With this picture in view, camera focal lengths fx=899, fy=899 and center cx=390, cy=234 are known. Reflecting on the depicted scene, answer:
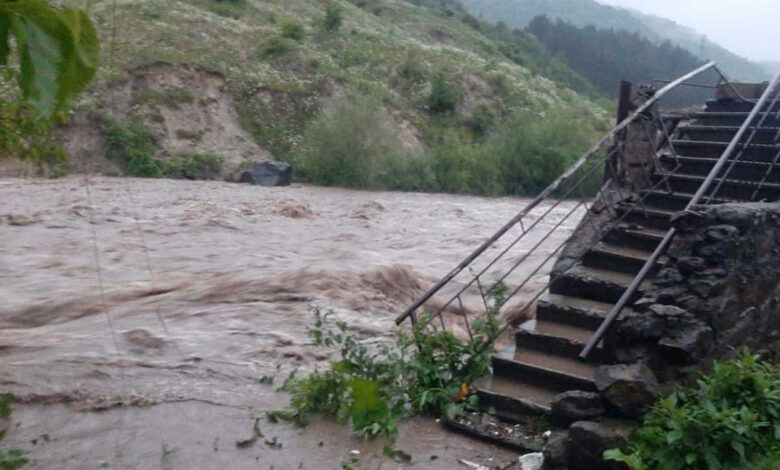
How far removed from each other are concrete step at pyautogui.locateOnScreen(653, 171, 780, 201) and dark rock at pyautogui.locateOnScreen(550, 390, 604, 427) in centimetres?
305

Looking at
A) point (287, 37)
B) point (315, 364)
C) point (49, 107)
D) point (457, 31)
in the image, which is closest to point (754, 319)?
point (315, 364)

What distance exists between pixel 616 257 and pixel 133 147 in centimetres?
2042

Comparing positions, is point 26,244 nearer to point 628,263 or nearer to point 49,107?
point 628,263

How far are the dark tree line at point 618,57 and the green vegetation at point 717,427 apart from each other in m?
5.53

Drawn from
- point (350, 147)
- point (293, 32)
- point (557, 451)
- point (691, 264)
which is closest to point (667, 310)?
point (691, 264)

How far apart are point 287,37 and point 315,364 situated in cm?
2823

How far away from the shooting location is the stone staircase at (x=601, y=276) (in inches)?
273

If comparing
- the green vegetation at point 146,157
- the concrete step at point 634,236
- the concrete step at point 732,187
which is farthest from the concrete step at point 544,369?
the green vegetation at point 146,157

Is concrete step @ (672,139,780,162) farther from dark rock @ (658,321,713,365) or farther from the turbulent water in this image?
the turbulent water

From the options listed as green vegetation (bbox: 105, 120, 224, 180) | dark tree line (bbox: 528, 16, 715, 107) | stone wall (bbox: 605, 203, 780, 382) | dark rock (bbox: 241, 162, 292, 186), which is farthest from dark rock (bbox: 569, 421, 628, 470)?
green vegetation (bbox: 105, 120, 224, 180)

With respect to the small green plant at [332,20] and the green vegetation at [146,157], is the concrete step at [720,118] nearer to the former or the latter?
the green vegetation at [146,157]

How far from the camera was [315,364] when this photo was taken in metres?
9.09

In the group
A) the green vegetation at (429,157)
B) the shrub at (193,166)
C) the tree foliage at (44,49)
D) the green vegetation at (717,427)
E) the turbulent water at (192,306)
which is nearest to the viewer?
the tree foliage at (44,49)

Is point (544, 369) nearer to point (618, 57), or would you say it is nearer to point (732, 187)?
point (732, 187)
